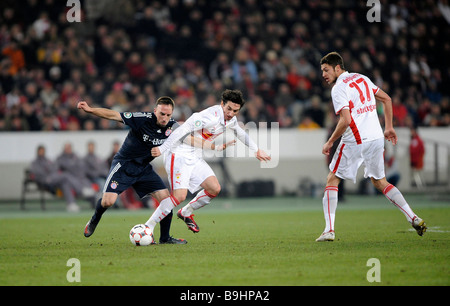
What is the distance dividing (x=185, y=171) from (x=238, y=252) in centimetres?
183

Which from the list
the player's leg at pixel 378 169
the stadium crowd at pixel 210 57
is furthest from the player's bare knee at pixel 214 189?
the stadium crowd at pixel 210 57

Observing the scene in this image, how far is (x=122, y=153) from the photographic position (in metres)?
9.77

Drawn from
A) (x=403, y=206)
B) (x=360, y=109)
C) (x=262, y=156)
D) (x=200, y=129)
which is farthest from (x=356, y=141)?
(x=200, y=129)

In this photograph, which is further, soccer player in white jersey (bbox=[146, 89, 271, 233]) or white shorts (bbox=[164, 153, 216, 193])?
white shorts (bbox=[164, 153, 216, 193])

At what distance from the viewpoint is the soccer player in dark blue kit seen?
9.44 meters

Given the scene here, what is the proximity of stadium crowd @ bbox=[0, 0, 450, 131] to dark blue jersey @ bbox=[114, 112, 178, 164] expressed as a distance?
10396mm

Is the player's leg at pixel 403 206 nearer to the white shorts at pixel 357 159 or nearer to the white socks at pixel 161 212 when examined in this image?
the white shorts at pixel 357 159

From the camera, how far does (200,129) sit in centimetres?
992

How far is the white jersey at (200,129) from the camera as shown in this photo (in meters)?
9.50

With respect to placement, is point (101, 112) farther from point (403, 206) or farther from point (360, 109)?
point (403, 206)

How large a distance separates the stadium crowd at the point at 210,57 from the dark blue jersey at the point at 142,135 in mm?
10396

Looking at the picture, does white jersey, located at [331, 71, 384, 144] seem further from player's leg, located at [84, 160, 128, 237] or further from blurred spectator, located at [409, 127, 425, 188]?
blurred spectator, located at [409, 127, 425, 188]

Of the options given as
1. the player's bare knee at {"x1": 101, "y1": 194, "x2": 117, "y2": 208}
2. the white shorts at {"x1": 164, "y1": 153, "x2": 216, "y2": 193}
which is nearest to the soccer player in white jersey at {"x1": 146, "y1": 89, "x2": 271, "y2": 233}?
the white shorts at {"x1": 164, "y1": 153, "x2": 216, "y2": 193}
